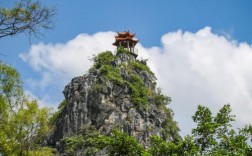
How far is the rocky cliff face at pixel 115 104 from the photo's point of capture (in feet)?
160

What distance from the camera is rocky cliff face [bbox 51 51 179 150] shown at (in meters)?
48.9

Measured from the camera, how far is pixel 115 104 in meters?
50.9

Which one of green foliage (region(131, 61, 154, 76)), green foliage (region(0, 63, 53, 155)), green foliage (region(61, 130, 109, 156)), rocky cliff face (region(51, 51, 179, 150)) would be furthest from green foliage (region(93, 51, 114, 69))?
green foliage (region(0, 63, 53, 155))

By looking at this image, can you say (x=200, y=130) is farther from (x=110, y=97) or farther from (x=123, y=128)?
(x=110, y=97)

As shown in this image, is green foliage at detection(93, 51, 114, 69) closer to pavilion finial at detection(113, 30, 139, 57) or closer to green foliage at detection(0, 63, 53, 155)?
pavilion finial at detection(113, 30, 139, 57)

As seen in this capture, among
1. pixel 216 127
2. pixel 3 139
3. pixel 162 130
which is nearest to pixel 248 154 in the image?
pixel 216 127

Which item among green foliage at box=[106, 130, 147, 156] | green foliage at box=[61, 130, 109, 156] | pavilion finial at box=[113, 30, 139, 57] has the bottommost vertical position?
green foliage at box=[106, 130, 147, 156]

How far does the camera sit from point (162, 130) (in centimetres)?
5075

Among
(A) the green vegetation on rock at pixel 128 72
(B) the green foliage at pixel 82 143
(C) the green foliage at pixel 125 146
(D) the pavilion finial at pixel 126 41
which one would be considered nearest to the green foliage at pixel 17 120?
(C) the green foliage at pixel 125 146

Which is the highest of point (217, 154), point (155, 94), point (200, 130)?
point (155, 94)

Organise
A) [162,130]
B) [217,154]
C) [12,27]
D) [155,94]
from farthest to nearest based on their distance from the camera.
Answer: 1. [155,94]
2. [162,130]
3. [217,154]
4. [12,27]

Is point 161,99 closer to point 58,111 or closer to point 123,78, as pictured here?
point 123,78

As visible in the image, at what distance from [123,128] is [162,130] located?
19.9 ft

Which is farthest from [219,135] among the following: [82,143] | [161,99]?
[161,99]
